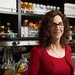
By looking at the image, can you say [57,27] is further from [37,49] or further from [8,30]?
A: [8,30]

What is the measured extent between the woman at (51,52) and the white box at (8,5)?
0.69m

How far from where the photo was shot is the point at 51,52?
1648 millimetres

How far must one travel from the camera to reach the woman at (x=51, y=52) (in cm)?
157

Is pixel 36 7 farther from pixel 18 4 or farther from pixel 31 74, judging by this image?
pixel 31 74

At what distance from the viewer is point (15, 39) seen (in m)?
2.29

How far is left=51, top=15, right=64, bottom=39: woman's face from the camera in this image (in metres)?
1.61

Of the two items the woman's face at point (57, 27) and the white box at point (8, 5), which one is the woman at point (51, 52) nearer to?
the woman's face at point (57, 27)

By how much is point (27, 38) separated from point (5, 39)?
0.25m

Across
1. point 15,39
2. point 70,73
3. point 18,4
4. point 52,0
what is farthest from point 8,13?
point 70,73

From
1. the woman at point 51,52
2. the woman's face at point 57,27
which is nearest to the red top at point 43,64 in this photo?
the woman at point 51,52

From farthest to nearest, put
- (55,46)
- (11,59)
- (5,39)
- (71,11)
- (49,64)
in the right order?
(71,11) < (11,59) < (5,39) < (55,46) < (49,64)

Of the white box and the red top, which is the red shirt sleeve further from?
the white box

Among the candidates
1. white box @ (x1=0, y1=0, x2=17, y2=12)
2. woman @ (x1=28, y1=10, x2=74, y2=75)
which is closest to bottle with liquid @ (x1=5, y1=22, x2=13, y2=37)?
white box @ (x1=0, y1=0, x2=17, y2=12)

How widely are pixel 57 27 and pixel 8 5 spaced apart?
0.81 meters
